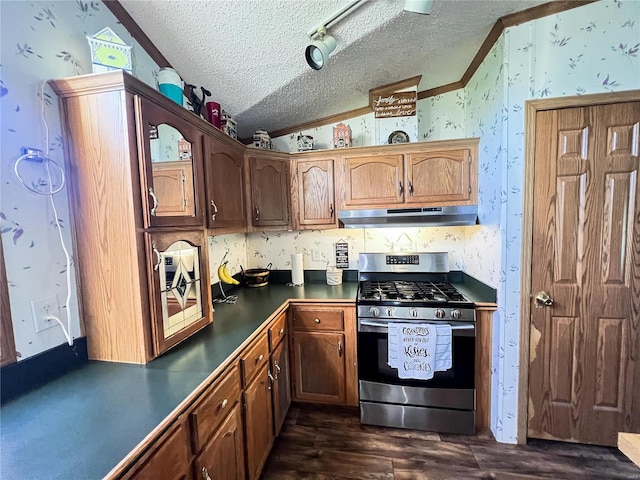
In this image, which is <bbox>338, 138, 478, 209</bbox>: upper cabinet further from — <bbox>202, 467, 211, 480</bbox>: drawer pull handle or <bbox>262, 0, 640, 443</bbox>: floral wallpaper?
<bbox>202, 467, 211, 480</bbox>: drawer pull handle

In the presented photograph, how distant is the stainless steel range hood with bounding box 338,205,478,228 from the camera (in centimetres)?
204

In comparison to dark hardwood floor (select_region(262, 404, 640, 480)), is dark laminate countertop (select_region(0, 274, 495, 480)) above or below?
above

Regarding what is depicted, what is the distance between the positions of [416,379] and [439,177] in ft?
4.83

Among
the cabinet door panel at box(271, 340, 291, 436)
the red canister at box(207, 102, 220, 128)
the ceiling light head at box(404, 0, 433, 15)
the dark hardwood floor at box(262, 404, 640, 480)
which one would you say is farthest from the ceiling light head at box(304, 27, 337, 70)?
the dark hardwood floor at box(262, 404, 640, 480)

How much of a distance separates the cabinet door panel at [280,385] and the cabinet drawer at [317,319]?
0.18 m

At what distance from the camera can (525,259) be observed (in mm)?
1646

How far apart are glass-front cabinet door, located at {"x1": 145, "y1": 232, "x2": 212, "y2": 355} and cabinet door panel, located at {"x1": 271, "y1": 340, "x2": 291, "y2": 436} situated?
20.5 inches

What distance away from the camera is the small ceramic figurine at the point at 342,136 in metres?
2.31

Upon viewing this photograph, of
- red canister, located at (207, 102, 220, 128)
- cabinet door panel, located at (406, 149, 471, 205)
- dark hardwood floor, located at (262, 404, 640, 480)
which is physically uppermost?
red canister, located at (207, 102, 220, 128)

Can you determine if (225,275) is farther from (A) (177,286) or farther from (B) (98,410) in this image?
(B) (98,410)

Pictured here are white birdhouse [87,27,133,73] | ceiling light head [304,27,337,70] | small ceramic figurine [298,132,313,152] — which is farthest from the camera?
small ceramic figurine [298,132,313,152]

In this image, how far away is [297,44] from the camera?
154 cm

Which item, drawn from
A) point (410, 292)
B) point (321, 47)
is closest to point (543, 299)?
point (410, 292)

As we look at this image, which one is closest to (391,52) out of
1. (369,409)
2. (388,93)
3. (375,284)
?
(388,93)
